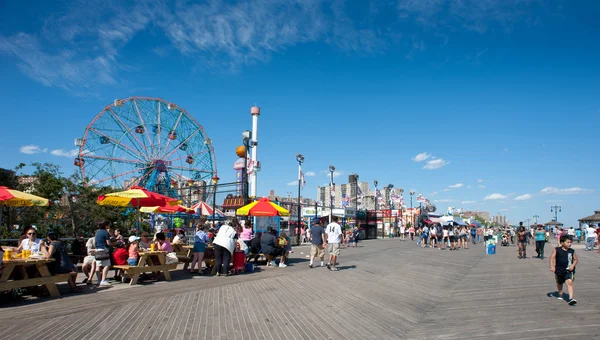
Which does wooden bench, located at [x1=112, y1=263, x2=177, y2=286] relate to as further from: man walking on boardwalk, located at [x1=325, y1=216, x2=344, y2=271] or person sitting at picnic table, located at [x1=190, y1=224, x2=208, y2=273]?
man walking on boardwalk, located at [x1=325, y1=216, x2=344, y2=271]

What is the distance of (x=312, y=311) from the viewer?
7.03m

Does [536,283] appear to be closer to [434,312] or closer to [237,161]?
[434,312]

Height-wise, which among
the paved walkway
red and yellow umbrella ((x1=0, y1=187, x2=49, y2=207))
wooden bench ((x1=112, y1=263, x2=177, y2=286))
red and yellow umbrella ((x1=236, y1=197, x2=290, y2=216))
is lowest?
the paved walkway

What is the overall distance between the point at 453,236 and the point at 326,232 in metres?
13.8

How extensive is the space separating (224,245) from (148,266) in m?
1.93

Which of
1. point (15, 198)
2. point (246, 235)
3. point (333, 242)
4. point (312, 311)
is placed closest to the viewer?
point (312, 311)

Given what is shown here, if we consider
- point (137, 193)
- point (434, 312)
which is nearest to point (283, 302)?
point (434, 312)

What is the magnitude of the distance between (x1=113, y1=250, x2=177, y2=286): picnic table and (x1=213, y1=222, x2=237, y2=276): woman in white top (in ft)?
3.81

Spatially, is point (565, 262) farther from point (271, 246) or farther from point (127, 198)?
point (127, 198)

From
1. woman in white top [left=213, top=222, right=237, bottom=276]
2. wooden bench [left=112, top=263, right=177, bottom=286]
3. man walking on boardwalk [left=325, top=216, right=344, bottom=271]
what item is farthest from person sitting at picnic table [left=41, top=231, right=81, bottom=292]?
man walking on boardwalk [left=325, top=216, right=344, bottom=271]

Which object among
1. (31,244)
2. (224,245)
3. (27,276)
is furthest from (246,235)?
(27,276)

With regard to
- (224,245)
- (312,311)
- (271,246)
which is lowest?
(312,311)

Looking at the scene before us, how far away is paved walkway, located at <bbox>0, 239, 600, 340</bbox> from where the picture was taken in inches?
222

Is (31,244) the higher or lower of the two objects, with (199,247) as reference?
higher
